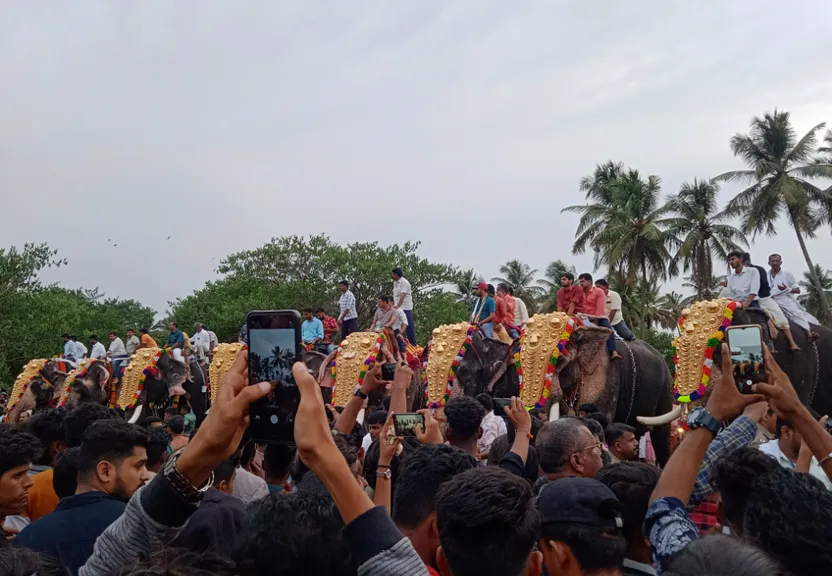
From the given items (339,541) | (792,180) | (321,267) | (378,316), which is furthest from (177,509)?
(792,180)

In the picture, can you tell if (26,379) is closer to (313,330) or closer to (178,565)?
(313,330)

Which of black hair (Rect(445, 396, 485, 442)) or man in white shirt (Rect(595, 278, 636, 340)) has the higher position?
black hair (Rect(445, 396, 485, 442))

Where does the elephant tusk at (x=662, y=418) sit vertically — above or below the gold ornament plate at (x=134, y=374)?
below

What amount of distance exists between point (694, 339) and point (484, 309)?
4719 mm

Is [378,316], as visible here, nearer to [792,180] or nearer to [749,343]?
[749,343]

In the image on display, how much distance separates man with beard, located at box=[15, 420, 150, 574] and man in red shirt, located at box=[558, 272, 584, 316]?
8275mm

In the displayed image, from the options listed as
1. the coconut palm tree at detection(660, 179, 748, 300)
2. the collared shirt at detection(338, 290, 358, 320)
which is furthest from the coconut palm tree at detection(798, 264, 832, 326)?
the collared shirt at detection(338, 290, 358, 320)

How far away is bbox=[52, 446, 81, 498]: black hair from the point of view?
12.2ft

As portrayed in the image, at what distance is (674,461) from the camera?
2443 mm

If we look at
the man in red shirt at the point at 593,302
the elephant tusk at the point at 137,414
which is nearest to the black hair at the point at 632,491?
the man in red shirt at the point at 593,302

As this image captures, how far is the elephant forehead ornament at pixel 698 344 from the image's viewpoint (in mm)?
8359

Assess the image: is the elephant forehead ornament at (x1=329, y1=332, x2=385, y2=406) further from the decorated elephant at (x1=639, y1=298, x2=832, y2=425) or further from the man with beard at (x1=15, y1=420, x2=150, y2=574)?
the man with beard at (x1=15, y1=420, x2=150, y2=574)

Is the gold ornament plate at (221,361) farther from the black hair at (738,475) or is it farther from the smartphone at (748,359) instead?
the black hair at (738,475)

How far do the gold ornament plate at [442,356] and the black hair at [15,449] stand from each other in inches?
301
